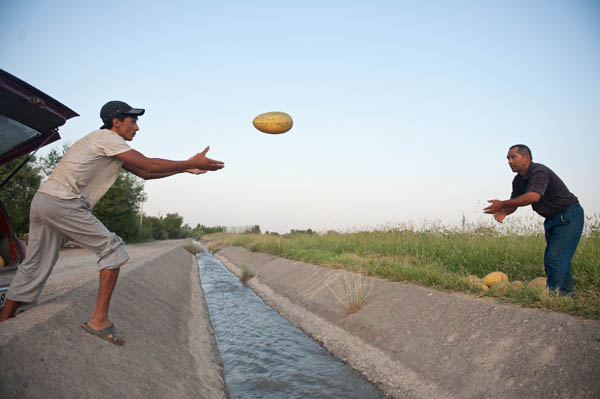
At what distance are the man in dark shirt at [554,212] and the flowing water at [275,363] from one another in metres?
2.74

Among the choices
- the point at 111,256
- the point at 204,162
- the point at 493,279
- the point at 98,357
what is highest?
the point at 204,162

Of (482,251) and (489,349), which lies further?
(482,251)

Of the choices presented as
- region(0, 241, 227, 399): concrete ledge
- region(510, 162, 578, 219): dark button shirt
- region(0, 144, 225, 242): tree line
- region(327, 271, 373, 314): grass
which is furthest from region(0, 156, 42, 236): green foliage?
region(510, 162, 578, 219): dark button shirt

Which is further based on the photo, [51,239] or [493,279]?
[493,279]

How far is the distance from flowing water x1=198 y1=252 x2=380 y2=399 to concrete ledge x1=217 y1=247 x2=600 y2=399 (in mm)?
280

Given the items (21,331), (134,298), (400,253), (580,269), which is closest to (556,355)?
(580,269)

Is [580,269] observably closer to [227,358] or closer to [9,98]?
[227,358]

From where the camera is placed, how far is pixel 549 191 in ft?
15.9

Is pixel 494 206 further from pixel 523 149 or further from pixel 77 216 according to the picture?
pixel 77 216

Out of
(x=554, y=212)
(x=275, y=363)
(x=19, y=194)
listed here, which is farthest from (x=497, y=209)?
(x=19, y=194)

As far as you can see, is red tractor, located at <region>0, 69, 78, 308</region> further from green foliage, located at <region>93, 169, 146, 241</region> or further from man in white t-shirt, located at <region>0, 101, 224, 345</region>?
green foliage, located at <region>93, 169, 146, 241</region>

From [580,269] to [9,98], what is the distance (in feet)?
25.8

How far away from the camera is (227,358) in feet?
18.8

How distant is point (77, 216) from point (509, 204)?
4647mm
